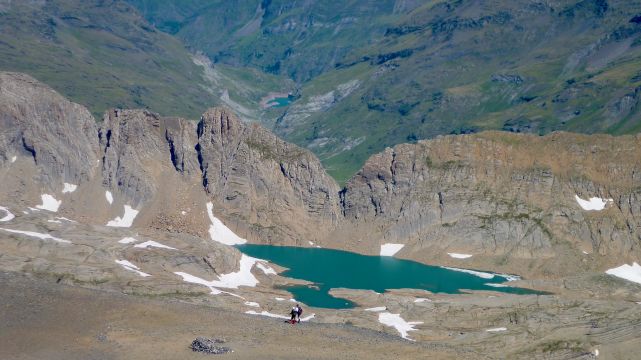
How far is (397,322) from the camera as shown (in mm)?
155750

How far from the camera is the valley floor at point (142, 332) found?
259 ft

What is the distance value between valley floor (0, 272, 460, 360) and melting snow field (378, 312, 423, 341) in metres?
55.8

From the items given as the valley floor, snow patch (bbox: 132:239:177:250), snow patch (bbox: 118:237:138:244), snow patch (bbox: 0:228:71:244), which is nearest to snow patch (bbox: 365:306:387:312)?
snow patch (bbox: 132:239:177:250)

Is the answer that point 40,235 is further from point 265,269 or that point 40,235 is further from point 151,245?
point 265,269

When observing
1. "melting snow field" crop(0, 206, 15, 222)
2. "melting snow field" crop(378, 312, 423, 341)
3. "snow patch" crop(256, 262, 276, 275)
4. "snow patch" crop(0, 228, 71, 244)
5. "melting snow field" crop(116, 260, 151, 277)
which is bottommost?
"melting snow field" crop(378, 312, 423, 341)

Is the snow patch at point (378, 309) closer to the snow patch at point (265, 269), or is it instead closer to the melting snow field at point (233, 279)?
the melting snow field at point (233, 279)

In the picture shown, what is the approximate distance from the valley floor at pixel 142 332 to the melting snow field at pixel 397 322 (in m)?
55.8

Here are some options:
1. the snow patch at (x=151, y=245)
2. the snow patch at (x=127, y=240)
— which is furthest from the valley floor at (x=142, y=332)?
the snow patch at (x=127, y=240)

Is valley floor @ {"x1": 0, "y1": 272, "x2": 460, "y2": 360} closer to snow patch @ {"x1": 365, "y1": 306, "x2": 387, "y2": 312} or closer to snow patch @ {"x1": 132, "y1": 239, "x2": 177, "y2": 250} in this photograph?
snow patch @ {"x1": 365, "y1": 306, "x2": 387, "y2": 312}

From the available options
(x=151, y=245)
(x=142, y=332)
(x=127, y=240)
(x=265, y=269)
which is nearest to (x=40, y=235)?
(x=127, y=240)

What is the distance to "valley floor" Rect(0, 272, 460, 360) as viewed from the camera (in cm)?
7881

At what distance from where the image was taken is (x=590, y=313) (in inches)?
5797

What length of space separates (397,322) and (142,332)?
256ft

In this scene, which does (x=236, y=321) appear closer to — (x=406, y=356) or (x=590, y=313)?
(x=406, y=356)
